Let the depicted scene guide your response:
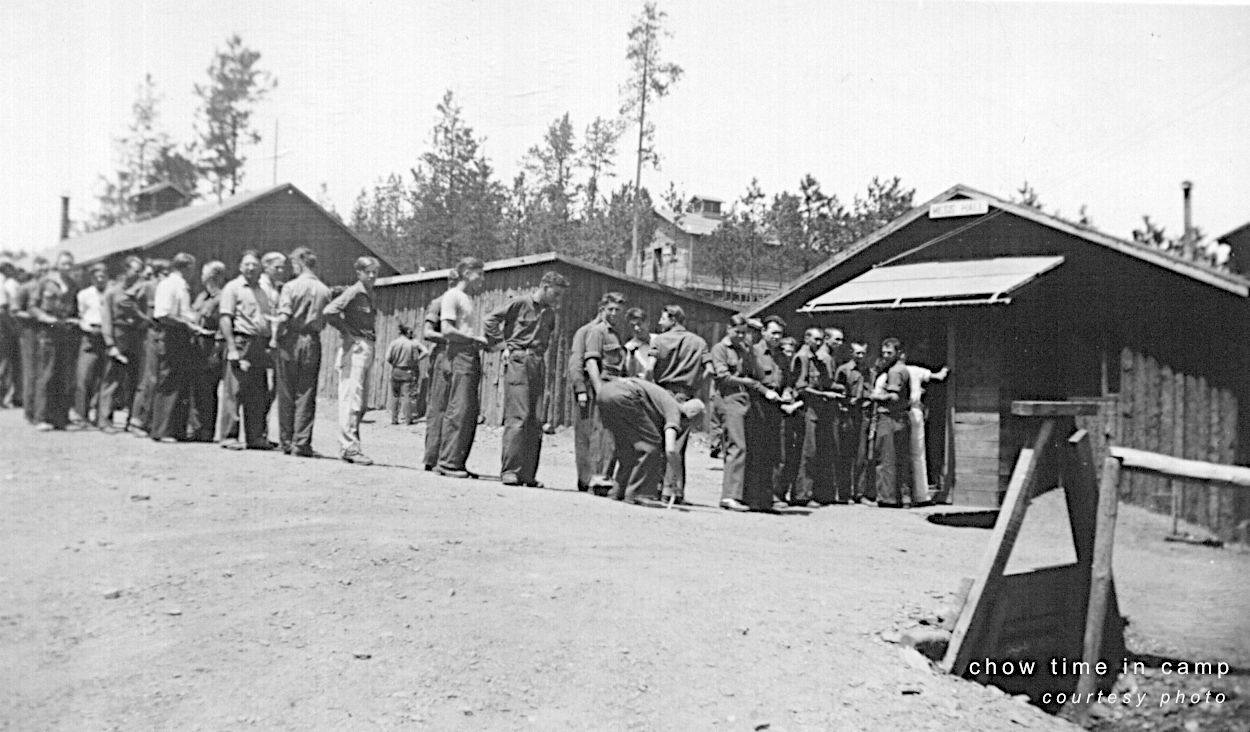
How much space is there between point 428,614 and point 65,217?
8.79 ft

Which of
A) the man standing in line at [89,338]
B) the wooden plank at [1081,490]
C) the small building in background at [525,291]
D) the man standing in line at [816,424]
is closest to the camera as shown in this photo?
the wooden plank at [1081,490]

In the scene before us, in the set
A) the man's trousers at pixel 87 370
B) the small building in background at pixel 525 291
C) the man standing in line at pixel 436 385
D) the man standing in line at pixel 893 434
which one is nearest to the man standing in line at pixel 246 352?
the man's trousers at pixel 87 370

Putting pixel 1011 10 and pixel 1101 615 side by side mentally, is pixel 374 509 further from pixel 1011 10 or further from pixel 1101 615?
pixel 1011 10

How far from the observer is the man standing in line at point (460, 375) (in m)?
7.31

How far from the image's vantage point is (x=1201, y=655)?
535 cm

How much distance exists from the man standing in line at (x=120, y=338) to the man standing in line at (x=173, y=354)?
16.5 inches

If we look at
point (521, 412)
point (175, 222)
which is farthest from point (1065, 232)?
point (175, 222)

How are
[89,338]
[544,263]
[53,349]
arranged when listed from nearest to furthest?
[53,349]
[89,338]
[544,263]

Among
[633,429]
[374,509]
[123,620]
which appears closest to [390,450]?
[633,429]

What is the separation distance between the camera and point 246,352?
7.41m

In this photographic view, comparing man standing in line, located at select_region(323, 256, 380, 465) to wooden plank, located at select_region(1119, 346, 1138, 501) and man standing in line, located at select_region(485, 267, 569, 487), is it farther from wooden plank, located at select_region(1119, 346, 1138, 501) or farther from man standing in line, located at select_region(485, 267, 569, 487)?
wooden plank, located at select_region(1119, 346, 1138, 501)

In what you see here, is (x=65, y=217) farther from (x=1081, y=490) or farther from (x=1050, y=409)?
(x=1081, y=490)

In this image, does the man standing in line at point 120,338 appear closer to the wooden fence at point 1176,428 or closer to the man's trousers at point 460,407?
the man's trousers at point 460,407

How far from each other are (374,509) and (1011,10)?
232 inches
